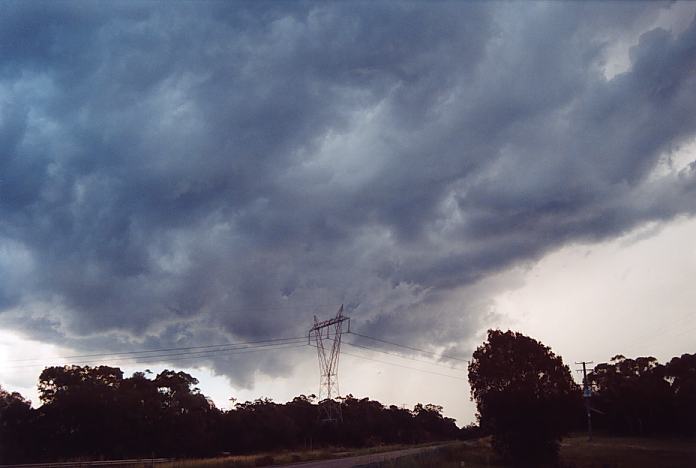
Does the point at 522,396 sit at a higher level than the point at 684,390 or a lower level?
higher

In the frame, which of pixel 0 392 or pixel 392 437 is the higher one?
pixel 0 392

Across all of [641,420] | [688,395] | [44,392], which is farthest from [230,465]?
[641,420]

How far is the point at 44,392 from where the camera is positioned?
69.2 metres

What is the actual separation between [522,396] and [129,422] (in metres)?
49.9

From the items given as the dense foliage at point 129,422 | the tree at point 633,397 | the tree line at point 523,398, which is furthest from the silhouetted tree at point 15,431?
the tree at point 633,397

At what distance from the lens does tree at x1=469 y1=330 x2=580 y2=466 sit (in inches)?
1654

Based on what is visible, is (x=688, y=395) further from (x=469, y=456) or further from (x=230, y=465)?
(x=230, y=465)

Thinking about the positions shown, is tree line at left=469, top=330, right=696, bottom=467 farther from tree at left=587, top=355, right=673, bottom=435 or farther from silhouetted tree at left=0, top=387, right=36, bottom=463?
tree at left=587, top=355, right=673, bottom=435

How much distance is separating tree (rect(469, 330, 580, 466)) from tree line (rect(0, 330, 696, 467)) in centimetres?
7

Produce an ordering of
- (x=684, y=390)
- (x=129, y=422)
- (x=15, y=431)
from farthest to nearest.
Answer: (x=684, y=390) → (x=129, y=422) → (x=15, y=431)

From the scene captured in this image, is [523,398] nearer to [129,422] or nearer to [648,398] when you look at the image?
[129,422]

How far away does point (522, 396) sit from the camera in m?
42.7

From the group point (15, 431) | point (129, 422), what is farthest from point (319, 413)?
point (15, 431)

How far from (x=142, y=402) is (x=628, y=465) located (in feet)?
187
